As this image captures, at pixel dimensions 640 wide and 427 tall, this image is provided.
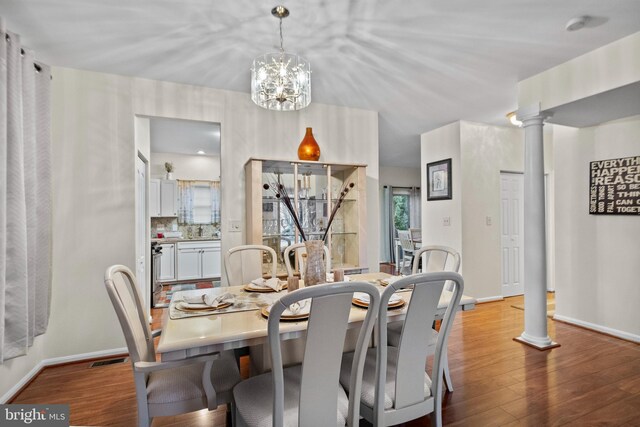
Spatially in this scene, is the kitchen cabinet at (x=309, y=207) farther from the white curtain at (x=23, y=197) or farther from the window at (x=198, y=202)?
the window at (x=198, y=202)

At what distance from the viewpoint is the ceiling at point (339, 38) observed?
1.98m

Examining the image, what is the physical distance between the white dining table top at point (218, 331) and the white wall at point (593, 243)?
297 centimetres

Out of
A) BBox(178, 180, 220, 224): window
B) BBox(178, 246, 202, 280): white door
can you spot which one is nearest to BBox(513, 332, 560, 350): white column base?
BBox(178, 246, 202, 280): white door

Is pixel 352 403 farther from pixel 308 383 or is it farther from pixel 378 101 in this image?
pixel 378 101

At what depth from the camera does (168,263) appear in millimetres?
5770

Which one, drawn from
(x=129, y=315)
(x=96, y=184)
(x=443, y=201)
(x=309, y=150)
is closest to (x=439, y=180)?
(x=443, y=201)

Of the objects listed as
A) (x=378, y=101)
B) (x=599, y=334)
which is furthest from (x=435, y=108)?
(x=599, y=334)

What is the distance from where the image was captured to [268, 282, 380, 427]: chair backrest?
116 centimetres

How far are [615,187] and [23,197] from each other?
16.2 ft

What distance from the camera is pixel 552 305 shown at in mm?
4289

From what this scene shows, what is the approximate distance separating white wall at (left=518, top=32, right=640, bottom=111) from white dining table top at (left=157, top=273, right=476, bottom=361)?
2423 mm

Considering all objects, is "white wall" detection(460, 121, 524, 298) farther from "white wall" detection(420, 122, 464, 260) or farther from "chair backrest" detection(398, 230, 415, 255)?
"chair backrest" detection(398, 230, 415, 255)

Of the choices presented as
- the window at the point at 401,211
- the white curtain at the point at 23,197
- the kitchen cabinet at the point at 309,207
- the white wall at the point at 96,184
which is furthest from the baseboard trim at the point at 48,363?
the window at the point at 401,211

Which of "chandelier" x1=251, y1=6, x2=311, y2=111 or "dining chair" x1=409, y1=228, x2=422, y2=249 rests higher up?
"chandelier" x1=251, y1=6, x2=311, y2=111
